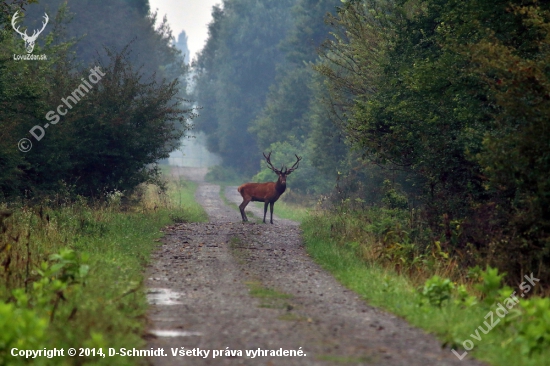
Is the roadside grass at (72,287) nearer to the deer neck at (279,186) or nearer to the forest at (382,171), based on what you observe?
the forest at (382,171)

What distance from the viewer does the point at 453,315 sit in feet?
27.1

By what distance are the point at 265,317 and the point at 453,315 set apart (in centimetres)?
238

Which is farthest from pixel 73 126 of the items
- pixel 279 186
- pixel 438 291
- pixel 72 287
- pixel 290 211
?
pixel 438 291

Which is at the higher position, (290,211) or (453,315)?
(453,315)

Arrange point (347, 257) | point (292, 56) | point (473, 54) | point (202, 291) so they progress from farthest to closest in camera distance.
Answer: point (292, 56) < point (347, 257) < point (473, 54) < point (202, 291)

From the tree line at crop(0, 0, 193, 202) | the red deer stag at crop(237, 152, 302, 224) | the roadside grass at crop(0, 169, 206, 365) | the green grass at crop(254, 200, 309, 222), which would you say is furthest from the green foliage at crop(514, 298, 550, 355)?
the green grass at crop(254, 200, 309, 222)

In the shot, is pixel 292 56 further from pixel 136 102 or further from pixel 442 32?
pixel 442 32

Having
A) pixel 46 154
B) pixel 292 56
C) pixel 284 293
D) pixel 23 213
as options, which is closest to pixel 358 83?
pixel 46 154

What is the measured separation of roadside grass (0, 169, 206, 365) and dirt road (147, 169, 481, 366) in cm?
37

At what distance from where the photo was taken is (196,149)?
458 feet

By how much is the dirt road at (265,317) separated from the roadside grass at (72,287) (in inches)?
14.7

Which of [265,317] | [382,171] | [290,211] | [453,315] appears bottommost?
[290,211]

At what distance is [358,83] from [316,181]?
1800 centimetres

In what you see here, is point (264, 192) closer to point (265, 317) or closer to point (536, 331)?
point (265, 317)
